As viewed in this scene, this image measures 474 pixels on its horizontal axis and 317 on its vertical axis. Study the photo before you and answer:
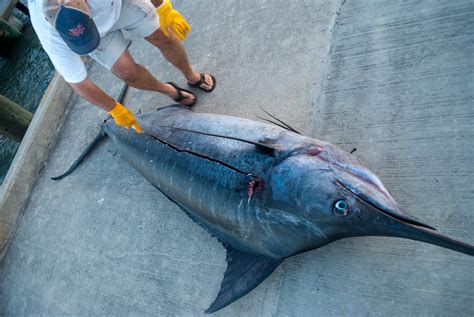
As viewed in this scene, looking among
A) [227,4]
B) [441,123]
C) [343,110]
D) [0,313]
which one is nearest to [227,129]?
[343,110]

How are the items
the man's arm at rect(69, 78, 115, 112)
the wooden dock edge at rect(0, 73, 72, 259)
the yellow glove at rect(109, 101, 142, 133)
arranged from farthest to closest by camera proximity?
the wooden dock edge at rect(0, 73, 72, 259), the yellow glove at rect(109, 101, 142, 133), the man's arm at rect(69, 78, 115, 112)

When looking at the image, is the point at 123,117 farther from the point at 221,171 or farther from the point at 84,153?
the point at 84,153

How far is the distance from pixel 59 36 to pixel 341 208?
2.01 m

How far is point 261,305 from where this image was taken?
221 cm

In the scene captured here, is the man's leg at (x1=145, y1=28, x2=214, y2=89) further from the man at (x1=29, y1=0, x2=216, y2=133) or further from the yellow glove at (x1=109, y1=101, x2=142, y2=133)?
the yellow glove at (x1=109, y1=101, x2=142, y2=133)

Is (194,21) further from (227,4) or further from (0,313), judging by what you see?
(0,313)

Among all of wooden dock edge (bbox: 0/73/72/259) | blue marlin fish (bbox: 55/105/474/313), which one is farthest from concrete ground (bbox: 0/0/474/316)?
blue marlin fish (bbox: 55/105/474/313)

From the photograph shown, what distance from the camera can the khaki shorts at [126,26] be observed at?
2.51 metres

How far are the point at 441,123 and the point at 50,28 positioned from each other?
2446 mm

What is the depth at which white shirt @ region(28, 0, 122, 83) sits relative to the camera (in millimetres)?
2227

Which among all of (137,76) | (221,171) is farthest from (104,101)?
(221,171)

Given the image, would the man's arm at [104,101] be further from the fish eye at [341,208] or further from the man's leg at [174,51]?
the fish eye at [341,208]

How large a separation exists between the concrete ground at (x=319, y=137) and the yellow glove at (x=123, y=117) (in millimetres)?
599

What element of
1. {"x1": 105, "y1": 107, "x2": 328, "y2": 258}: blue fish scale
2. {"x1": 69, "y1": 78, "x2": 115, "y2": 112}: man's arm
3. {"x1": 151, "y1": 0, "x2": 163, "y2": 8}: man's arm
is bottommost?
{"x1": 105, "y1": 107, "x2": 328, "y2": 258}: blue fish scale
